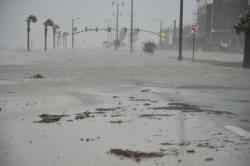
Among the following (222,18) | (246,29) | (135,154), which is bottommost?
(135,154)

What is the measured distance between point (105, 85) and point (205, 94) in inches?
173

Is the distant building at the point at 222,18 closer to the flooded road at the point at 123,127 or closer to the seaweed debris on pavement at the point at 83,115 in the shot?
the flooded road at the point at 123,127

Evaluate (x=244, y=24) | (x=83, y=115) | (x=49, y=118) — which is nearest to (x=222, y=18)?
(x=244, y=24)

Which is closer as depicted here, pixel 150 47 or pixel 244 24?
pixel 244 24

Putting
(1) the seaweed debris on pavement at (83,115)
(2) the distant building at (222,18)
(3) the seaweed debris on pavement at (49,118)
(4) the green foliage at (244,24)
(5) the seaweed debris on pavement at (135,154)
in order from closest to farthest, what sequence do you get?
(5) the seaweed debris on pavement at (135,154)
(3) the seaweed debris on pavement at (49,118)
(1) the seaweed debris on pavement at (83,115)
(4) the green foliage at (244,24)
(2) the distant building at (222,18)

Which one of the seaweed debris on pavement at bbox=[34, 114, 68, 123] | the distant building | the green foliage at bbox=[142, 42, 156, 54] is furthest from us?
the distant building

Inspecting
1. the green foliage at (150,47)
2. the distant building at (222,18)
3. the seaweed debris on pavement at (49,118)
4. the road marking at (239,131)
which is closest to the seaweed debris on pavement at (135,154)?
the road marking at (239,131)

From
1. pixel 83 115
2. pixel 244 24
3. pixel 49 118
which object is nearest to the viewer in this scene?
pixel 49 118

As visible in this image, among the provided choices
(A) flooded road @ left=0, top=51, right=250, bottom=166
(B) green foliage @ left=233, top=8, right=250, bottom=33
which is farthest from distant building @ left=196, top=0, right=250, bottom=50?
(A) flooded road @ left=0, top=51, right=250, bottom=166

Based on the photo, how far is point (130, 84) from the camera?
64.8 feet

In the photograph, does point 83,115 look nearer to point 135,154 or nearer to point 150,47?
point 135,154

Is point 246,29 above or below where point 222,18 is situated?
below

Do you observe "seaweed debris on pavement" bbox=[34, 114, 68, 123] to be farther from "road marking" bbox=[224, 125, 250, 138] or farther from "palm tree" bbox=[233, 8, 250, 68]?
"palm tree" bbox=[233, 8, 250, 68]

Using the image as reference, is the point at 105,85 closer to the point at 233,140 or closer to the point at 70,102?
the point at 70,102
